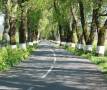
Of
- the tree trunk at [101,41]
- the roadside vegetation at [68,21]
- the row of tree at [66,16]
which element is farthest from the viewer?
the tree trunk at [101,41]

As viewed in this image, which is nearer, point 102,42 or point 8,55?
point 8,55

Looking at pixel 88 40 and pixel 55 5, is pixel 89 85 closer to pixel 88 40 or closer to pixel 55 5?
pixel 88 40

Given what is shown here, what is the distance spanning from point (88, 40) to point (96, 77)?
1108 inches

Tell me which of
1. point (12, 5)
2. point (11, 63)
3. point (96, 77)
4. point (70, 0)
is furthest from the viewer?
point (70, 0)

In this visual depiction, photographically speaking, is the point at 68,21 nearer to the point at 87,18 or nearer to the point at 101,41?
the point at 87,18

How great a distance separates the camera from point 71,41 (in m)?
77.4

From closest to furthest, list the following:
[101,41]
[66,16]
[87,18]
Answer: [101,41]
[87,18]
[66,16]

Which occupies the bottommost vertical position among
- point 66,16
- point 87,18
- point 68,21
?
point 68,21

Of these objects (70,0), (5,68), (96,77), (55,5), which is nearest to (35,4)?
(70,0)

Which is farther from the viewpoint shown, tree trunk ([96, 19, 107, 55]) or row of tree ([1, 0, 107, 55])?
tree trunk ([96, 19, 107, 55])

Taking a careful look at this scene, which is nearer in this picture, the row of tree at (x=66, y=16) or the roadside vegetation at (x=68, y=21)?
the roadside vegetation at (x=68, y=21)

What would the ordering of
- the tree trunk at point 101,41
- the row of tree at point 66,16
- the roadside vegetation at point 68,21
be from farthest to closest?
the tree trunk at point 101,41 < the row of tree at point 66,16 < the roadside vegetation at point 68,21

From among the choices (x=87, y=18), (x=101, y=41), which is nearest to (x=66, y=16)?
(x=87, y=18)

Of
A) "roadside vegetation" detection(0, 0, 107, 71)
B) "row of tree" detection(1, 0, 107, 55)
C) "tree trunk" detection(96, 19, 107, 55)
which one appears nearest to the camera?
"roadside vegetation" detection(0, 0, 107, 71)
